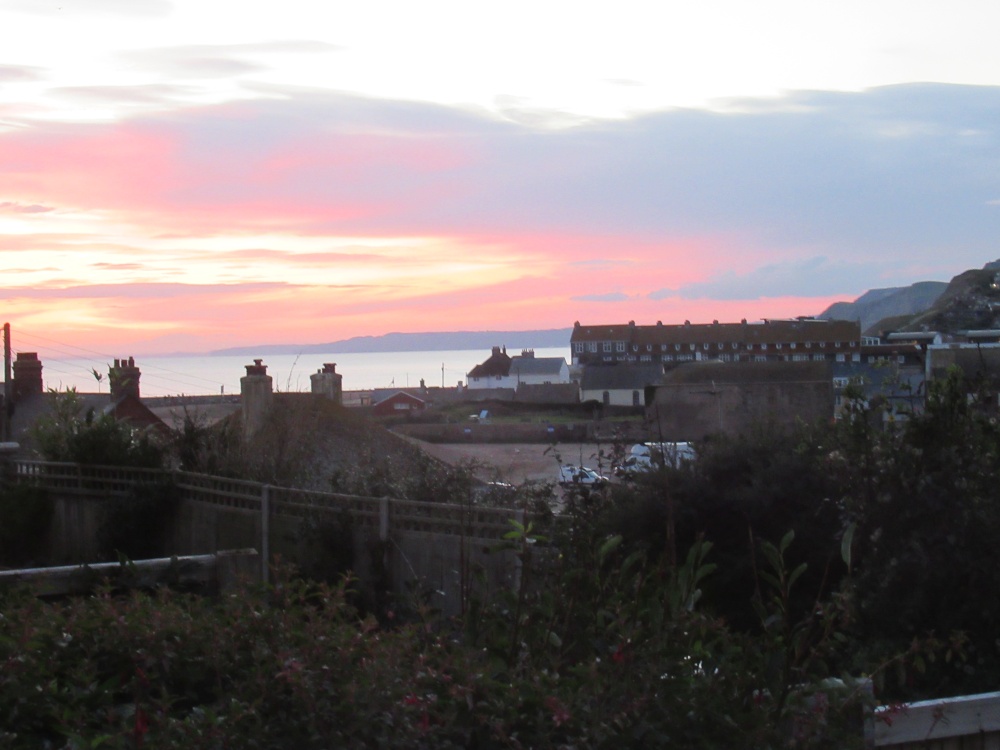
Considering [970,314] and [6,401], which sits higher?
[970,314]

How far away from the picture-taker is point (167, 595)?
4.51 meters

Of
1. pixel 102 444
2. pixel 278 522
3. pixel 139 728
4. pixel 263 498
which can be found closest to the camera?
pixel 139 728

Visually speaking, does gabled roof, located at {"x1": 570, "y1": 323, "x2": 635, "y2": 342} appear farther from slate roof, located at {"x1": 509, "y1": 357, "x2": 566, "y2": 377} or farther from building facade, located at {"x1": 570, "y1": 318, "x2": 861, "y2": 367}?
slate roof, located at {"x1": 509, "y1": 357, "x2": 566, "y2": 377}

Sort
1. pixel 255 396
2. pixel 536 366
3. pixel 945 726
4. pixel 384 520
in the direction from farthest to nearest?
1. pixel 536 366
2. pixel 255 396
3. pixel 384 520
4. pixel 945 726

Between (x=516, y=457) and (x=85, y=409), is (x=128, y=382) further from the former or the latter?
(x=516, y=457)

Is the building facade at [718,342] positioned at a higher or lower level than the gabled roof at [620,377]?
higher

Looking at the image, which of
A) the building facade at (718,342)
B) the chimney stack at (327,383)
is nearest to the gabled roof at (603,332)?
the building facade at (718,342)

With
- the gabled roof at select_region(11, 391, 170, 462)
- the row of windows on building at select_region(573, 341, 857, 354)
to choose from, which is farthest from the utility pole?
the row of windows on building at select_region(573, 341, 857, 354)

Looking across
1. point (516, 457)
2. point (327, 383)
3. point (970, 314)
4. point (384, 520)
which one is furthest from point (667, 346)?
point (384, 520)

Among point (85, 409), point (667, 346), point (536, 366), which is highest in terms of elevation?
point (667, 346)

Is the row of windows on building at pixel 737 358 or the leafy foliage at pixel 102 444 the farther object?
the row of windows on building at pixel 737 358

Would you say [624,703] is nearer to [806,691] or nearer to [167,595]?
[806,691]

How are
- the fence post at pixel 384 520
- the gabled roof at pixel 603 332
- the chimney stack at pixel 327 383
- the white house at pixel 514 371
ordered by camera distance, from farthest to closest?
the white house at pixel 514 371, the gabled roof at pixel 603 332, the chimney stack at pixel 327 383, the fence post at pixel 384 520

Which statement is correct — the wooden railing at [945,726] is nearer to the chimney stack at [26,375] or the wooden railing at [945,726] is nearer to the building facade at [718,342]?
the chimney stack at [26,375]
